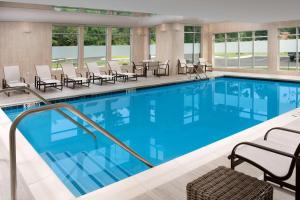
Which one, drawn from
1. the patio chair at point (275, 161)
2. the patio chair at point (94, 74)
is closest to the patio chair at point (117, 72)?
the patio chair at point (94, 74)

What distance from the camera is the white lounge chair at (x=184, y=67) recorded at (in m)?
15.4

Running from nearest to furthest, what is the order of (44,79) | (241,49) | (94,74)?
(44,79), (94,74), (241,49)

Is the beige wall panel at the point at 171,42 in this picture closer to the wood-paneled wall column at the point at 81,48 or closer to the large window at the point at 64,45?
the wood-paneled wall column at the point at 81,48

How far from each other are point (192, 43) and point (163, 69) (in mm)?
3229

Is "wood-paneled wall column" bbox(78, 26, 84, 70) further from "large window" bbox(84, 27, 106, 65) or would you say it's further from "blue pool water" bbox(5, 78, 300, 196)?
"blue pool water" bbox(5, 78, 300, 196)

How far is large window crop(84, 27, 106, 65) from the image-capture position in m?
14.5

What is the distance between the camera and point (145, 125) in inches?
279

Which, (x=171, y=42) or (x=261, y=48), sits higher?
(x=171, y=42)

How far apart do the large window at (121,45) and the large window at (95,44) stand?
578mm

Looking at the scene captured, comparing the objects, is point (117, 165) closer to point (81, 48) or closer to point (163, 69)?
point (81, 48)

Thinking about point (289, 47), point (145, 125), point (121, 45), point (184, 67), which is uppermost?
point (121, 45)

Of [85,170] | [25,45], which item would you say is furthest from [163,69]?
[85,170]

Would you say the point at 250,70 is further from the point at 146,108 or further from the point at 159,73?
the point at 146,108

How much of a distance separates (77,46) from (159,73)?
4.56 metres
